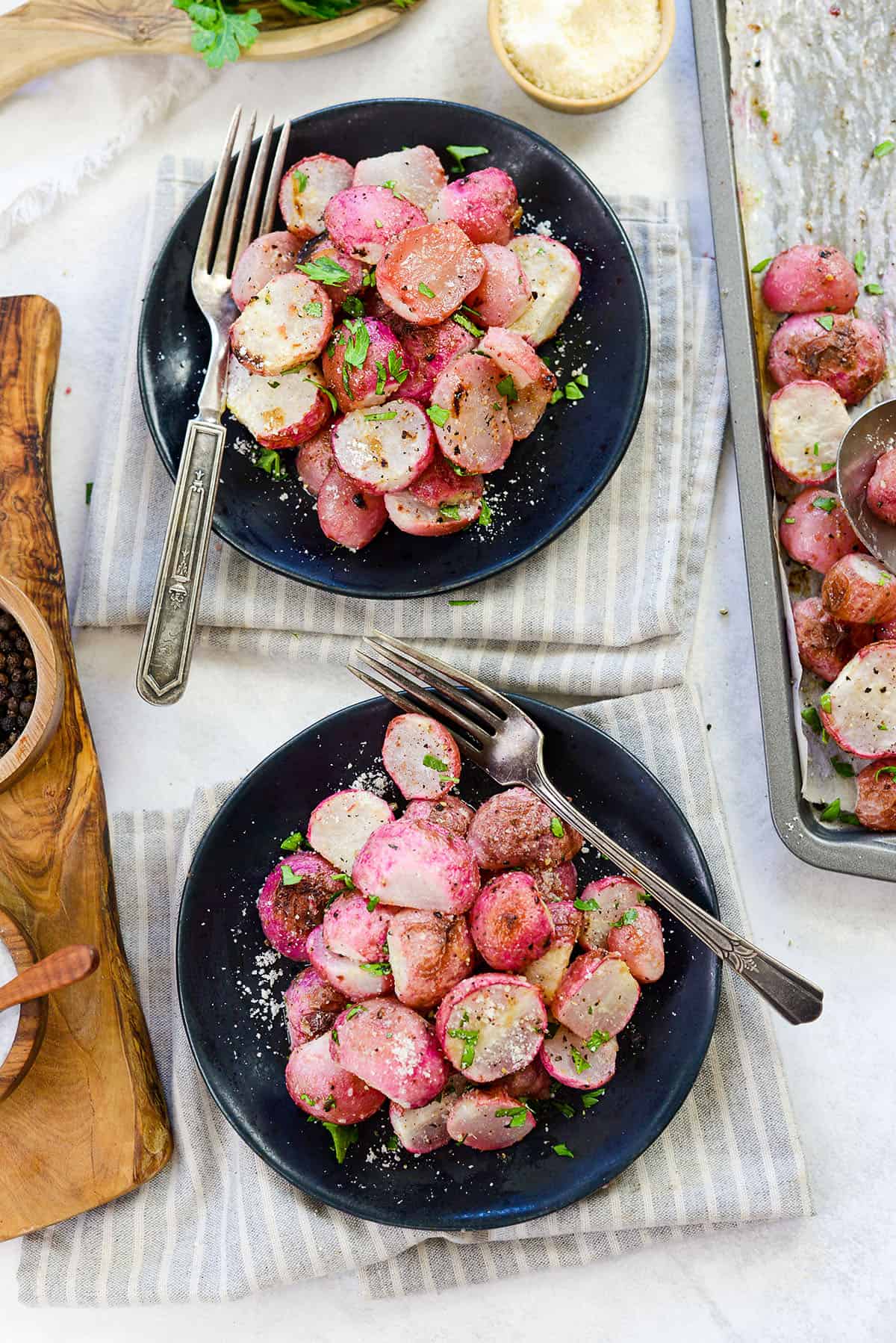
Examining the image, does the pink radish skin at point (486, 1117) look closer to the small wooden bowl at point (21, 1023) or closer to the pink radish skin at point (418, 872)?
the pink radish skin at point (418, 872)

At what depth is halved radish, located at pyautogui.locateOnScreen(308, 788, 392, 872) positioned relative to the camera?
1730mm

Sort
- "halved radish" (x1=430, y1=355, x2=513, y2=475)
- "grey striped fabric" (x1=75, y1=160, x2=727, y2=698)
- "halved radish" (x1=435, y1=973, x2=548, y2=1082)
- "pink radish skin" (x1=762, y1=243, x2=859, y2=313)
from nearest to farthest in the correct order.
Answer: "halved radish" (x1=435, y1=973, x2=548, y2=1082) → "halved radish" (x1=430, y1=355, x2=513, y2=475) → "pink radish skin" (x1=762, y1=243, x2=859, y2=313) → "grey striped fabric" (x1=75, y1=160, x2=727, y2=698)

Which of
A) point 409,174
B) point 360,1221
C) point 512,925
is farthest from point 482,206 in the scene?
point 360,1221

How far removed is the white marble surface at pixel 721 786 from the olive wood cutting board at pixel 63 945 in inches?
4.0

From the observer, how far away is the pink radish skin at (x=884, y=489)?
171cm

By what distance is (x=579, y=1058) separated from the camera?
162 cm

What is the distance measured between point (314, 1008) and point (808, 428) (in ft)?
3.79

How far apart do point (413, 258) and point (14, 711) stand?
899 millimetres

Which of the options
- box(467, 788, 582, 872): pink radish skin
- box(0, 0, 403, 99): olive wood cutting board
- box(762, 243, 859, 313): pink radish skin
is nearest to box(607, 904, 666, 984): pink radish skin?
box(467, 788, 582, 872): pink radish skin

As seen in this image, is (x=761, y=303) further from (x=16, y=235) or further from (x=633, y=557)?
(x=16, y=235)

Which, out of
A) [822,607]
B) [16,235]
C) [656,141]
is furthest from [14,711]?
[656,141]

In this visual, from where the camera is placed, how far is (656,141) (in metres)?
1.98

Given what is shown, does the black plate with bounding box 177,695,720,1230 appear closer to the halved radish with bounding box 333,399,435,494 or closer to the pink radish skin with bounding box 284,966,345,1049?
the pink radish skin with bounding box 284,966,345,1049

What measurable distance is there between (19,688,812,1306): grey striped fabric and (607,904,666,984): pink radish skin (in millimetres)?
174
